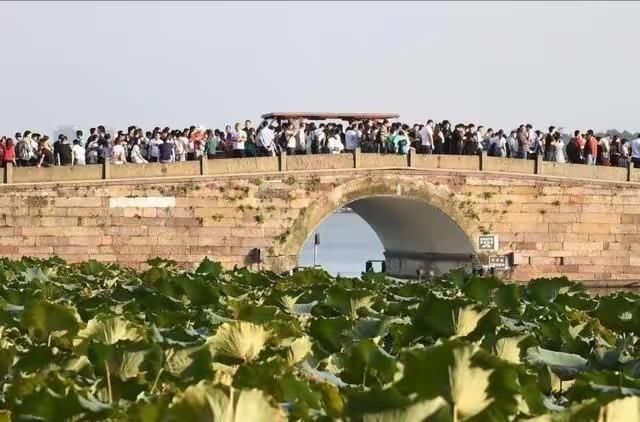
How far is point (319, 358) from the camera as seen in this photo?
5449 millimetres

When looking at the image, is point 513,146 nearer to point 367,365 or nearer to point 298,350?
point 298,350

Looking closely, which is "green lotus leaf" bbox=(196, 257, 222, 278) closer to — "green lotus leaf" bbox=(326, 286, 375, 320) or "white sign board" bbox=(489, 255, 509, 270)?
"green lotus leaf" bbox=(326, 286, 375, 320)

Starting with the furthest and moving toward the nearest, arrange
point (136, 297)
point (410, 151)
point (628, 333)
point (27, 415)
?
point (410, 151) → point (136, 297) → point (628, 333) → point (27, 415)

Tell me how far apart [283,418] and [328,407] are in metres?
0.49

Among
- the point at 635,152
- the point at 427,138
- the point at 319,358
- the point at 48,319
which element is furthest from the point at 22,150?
the point at 319,358

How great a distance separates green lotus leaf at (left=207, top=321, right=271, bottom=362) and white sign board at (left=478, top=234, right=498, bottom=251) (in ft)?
78.1

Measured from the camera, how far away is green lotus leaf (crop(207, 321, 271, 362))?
4945mm

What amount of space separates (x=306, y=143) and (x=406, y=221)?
17.3ft

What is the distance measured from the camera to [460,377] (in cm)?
339

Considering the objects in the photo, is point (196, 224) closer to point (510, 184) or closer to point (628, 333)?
point (510, 184)

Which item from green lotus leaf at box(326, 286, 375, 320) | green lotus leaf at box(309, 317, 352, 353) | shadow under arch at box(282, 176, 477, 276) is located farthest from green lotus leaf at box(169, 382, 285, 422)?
Answer: shadow under arch at box(282, 176, 477, 276)

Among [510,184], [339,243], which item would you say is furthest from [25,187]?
[339,243]

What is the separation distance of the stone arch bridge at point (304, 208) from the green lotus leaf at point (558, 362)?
2067 centimetres

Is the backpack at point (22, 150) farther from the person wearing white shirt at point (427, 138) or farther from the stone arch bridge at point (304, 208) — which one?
the person wearing white shirt at point (427, 138)
